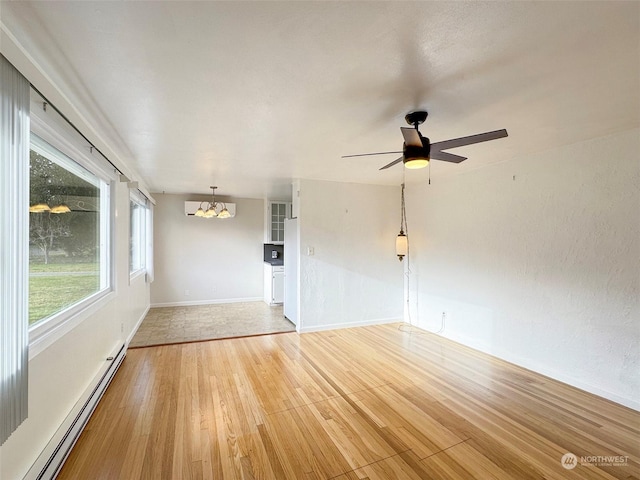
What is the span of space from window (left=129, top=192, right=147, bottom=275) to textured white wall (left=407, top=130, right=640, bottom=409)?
185 inches

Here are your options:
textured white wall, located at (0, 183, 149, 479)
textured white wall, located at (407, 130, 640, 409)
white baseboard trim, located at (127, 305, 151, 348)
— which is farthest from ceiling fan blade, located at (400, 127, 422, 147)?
white baseboard trim, located at (127, 305, 151, 348)

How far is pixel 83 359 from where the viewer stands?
7.43 ft

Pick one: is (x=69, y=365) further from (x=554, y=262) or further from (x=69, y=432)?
(x=554, y=262)

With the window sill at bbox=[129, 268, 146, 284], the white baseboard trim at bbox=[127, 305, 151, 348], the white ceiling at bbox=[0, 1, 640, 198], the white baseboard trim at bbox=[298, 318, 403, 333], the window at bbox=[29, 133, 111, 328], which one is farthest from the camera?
the white baseboard trim at bbox=[298, 318, 403, 333]

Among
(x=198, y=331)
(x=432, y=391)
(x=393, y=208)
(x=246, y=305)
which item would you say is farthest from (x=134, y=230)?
(x=432, y=391)

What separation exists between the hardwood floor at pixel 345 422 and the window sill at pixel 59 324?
76 cm

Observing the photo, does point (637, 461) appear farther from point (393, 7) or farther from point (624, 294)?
point (393, 7)

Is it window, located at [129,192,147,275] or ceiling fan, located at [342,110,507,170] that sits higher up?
ceiling fan, located at [342,110,507,170]

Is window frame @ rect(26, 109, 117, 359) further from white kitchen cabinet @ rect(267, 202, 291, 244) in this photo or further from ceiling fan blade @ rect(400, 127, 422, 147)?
white kitchen cabinet @ rect(267, 202, 291, 244)

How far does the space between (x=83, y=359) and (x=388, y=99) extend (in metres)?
3.02

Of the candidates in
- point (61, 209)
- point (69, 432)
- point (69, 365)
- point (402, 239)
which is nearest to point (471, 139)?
point (402, 239)

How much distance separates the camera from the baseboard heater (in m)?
1.64

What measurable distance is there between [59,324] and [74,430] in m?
0.73

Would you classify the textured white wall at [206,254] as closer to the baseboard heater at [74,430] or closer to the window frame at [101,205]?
the window frame at [101,205]
